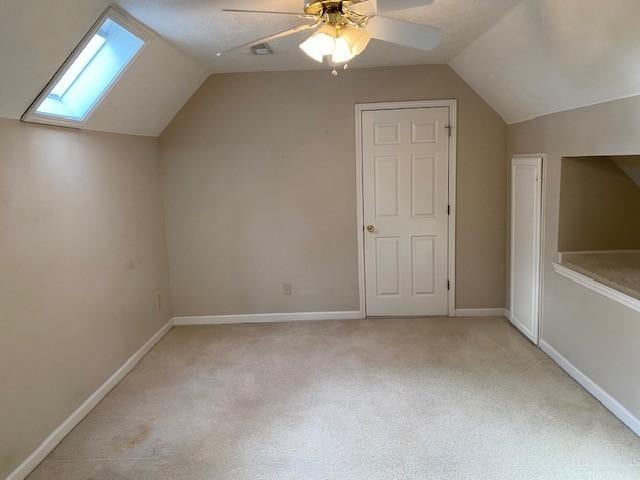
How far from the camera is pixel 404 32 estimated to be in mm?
2029

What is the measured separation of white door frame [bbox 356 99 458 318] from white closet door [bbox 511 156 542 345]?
514mm

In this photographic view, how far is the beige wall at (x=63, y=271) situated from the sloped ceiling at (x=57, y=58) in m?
0.17

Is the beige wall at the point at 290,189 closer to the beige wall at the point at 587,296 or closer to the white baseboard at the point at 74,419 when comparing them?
the beige wall at the point at 587,296

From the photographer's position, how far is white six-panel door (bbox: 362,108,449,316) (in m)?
4.09

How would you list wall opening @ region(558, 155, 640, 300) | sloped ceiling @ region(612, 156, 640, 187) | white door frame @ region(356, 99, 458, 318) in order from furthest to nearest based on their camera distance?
white door frame @ region(356, 99, 458, 318), wall opening @ region(558, 155, 640, 300), sloped ceiling @ region(612, 156, 640, 187)

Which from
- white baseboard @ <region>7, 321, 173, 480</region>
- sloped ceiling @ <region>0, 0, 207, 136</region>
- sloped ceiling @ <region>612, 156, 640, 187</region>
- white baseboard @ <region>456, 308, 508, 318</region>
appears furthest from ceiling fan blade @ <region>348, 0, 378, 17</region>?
white baseboard @ <region>456, 308, 508, 318</region>

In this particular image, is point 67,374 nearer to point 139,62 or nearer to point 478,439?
point 139,62

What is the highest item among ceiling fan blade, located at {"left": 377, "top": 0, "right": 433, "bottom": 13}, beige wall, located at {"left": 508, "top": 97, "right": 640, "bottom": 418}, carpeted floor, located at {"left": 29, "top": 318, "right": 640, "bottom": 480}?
ceiling fan blade, located at {"left": 377, "top": 0, "right": 433, "bottom": 13}

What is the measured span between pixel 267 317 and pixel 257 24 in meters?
2.67

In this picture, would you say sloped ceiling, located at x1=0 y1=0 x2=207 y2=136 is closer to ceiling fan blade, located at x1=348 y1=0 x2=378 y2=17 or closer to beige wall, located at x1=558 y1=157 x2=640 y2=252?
ceiling fan blade, located at x1=348 y1=0 x2=378 y2=17

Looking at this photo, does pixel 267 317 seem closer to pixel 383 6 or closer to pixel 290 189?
pixel 290 189

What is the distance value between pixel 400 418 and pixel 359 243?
6.27 ft

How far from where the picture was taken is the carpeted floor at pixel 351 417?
2252mm

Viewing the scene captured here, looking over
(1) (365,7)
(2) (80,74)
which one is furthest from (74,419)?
(1) (365,7)
